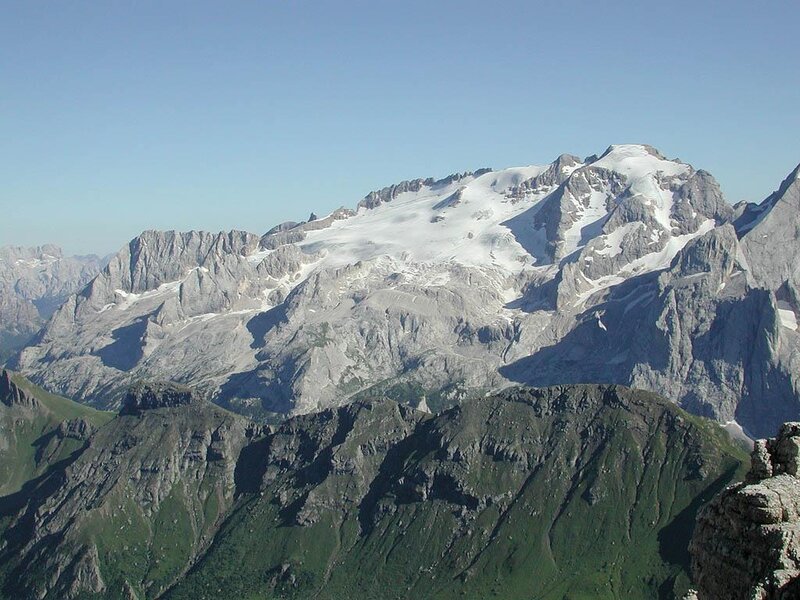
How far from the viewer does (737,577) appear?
4616cm

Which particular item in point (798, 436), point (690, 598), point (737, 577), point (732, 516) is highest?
point (798, 436)

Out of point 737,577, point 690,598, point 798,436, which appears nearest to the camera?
point 737,577

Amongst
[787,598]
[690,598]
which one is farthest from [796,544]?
[690,598]

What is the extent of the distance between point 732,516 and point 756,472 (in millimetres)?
5199

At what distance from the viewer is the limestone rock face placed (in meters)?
42.6

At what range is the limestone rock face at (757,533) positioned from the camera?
4256 centimetres

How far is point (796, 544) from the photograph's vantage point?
4266 centimetres

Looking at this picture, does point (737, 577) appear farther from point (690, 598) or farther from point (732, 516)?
point (690, 598)

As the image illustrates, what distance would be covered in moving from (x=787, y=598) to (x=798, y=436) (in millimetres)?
11534

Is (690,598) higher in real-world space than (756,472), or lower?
lower

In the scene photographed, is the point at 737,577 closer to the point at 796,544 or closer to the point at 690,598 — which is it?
the point at 796,544

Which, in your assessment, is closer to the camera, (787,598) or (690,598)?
(787,598)

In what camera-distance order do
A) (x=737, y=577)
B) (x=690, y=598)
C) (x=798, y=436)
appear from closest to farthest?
1. (x=737, y=577)
2. (x=798, y=436)
3. (x=690, y=598)

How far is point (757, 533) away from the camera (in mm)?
44750
